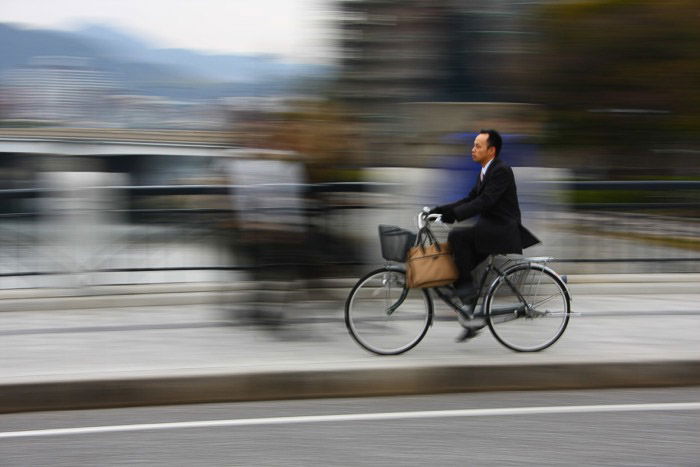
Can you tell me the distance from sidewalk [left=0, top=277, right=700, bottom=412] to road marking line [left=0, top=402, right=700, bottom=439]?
51 cm

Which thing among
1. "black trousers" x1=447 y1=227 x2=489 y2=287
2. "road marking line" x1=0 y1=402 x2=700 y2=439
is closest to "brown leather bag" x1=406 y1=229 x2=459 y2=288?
"black trousers" x1=447 y1=227 x2=489 y2=287

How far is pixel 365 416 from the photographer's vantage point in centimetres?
537

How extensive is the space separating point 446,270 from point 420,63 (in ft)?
18.4

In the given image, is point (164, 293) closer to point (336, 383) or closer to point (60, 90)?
point (336, 383)

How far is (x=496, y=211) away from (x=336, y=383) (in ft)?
5.52

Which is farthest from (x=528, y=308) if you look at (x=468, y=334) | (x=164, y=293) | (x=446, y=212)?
(x=164, y=293)

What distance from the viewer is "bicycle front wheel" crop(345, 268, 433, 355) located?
261 inches

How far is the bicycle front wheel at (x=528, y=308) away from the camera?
671cm

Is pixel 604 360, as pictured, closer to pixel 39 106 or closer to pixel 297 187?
pixel 297 187

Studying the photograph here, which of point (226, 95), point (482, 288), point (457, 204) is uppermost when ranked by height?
→ point (226, 95)

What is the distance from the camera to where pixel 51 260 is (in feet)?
29.4

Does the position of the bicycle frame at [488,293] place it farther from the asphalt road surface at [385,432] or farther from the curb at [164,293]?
the curb at [164,293]

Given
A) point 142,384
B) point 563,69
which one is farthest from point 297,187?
point 563,69

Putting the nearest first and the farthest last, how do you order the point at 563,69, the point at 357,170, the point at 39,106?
the point at 357,170 < the point at 39,106 < the point at 563,69
